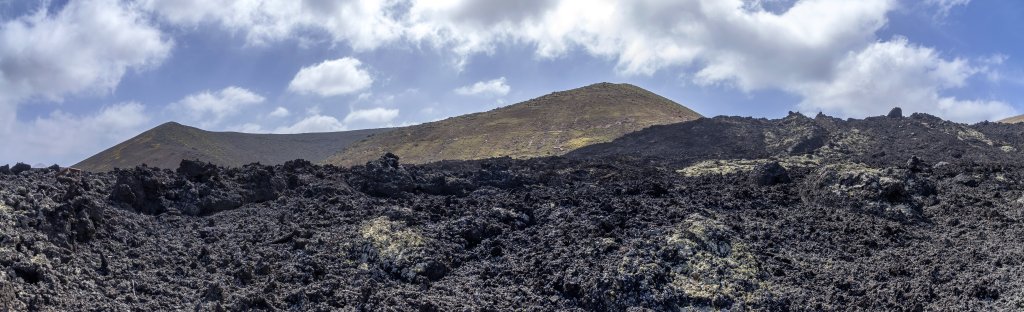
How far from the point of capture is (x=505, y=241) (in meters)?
18.7

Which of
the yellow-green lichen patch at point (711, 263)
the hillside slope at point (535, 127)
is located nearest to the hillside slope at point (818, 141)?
the hillside slope at point (535, 127)

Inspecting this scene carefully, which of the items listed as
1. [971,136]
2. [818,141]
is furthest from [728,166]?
[971,136]

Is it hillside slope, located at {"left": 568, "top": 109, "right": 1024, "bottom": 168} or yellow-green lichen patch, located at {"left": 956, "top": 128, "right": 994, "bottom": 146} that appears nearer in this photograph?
hillside slope, located at {"left": 568, "top": 109, "right": 1024, "bottom": 168}

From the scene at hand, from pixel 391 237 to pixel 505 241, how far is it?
2773 millimetres

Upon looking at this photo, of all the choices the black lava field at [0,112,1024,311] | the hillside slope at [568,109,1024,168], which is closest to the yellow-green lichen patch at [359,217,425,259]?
the black lava field at [0,112,1024,311]

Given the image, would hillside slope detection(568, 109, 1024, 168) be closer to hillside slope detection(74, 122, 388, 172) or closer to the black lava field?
the black lava field

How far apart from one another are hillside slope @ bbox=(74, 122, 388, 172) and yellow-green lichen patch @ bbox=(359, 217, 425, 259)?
6605 centimetres

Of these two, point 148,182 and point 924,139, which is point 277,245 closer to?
point 148,182

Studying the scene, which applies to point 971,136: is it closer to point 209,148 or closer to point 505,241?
point 505,241

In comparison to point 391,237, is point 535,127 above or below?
above

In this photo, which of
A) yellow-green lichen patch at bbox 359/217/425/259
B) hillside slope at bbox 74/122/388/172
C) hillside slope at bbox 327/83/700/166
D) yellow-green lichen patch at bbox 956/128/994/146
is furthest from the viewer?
hillside slope at bbox 74/122/388/172

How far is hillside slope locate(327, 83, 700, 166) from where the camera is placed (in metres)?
66.7

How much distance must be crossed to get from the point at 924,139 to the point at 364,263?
36.4 meters

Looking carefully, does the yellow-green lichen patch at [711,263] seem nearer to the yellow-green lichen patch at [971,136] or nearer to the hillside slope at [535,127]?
the yellow-green lichen patch at [971,136]
